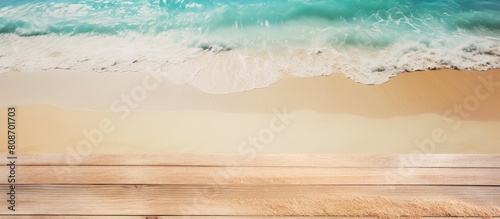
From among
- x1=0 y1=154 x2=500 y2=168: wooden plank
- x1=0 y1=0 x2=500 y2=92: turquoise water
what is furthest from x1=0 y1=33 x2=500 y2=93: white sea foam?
x1=0 y1=154 x2=500 y2=168: wooden plank

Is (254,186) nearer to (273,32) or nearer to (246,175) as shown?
(246,175)

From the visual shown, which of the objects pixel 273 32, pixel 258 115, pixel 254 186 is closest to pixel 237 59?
pixel 273 32

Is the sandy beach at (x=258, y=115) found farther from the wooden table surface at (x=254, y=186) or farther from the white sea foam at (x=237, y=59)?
the wooden table surface at (x=254, y=186)

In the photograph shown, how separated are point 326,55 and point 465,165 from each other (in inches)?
74.8

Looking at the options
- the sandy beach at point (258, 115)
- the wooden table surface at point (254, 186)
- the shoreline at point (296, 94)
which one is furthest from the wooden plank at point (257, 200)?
the shoreline at point (296, 94)

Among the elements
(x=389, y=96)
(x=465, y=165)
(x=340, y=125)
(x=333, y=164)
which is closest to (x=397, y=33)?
(x=389, y=96)

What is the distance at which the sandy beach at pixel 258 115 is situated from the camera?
2.27m

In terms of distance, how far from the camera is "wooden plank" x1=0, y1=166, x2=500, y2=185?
60.6 inches

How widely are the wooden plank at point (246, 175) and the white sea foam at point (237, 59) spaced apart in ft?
4.34

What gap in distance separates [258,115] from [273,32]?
1564mm

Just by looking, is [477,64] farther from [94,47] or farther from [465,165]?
[94,47]

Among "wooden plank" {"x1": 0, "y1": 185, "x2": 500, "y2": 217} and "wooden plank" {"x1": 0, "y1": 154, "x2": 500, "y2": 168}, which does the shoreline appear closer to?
"wooden plank" {"x1": 0, "y1": 154, "x2": 500, "y2": 168}

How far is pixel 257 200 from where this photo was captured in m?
Result: 1.48

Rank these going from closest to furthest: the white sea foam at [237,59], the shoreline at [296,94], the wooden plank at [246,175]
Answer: the wooden plank at [246,175] → the shoreline at [296,94] → the white sea foam at [237,59]
